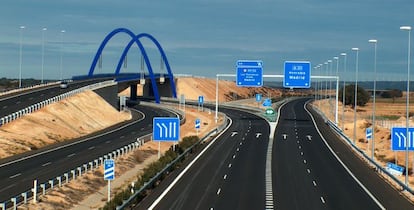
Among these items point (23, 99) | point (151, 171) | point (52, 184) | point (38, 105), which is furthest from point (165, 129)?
point (23, 99)

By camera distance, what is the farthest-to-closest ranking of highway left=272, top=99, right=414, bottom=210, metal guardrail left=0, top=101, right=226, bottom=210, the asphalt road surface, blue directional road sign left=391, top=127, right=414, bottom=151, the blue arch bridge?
1. the blue arch bridge
2. the asphalt road surface
3. blue directional road sign left=391, top=127, right=414, bottom=151
4. highway left=272, top=99, right=414, bottom=210
5. metal guardrail left=0, top=101, right=226, bottom=210

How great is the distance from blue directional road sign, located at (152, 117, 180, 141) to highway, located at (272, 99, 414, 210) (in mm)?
7207

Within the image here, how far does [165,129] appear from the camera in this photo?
45938 mm

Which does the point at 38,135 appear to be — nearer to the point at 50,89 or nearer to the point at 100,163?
the point at 100,163

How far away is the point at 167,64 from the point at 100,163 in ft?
377

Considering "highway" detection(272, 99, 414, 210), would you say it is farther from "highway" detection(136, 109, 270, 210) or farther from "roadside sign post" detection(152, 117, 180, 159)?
"roadside sign post" detection(152, 117, 180, 159)

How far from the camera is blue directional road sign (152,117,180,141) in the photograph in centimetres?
4556

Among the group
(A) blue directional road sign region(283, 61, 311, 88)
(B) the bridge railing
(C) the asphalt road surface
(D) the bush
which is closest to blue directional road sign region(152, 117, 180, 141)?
(D) the bush

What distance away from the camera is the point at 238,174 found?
43125 millimetres

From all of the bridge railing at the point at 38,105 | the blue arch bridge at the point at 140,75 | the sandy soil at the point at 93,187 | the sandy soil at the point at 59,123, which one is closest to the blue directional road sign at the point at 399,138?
the sandy soil at the point at 93,187

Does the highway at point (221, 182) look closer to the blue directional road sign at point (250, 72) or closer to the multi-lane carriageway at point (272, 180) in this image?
the multi-lane carriageway at point (272, 180)

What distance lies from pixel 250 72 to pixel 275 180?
37.0 metres

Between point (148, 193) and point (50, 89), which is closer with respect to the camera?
point (148, 193)

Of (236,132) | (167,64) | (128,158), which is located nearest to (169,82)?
(167,64)
